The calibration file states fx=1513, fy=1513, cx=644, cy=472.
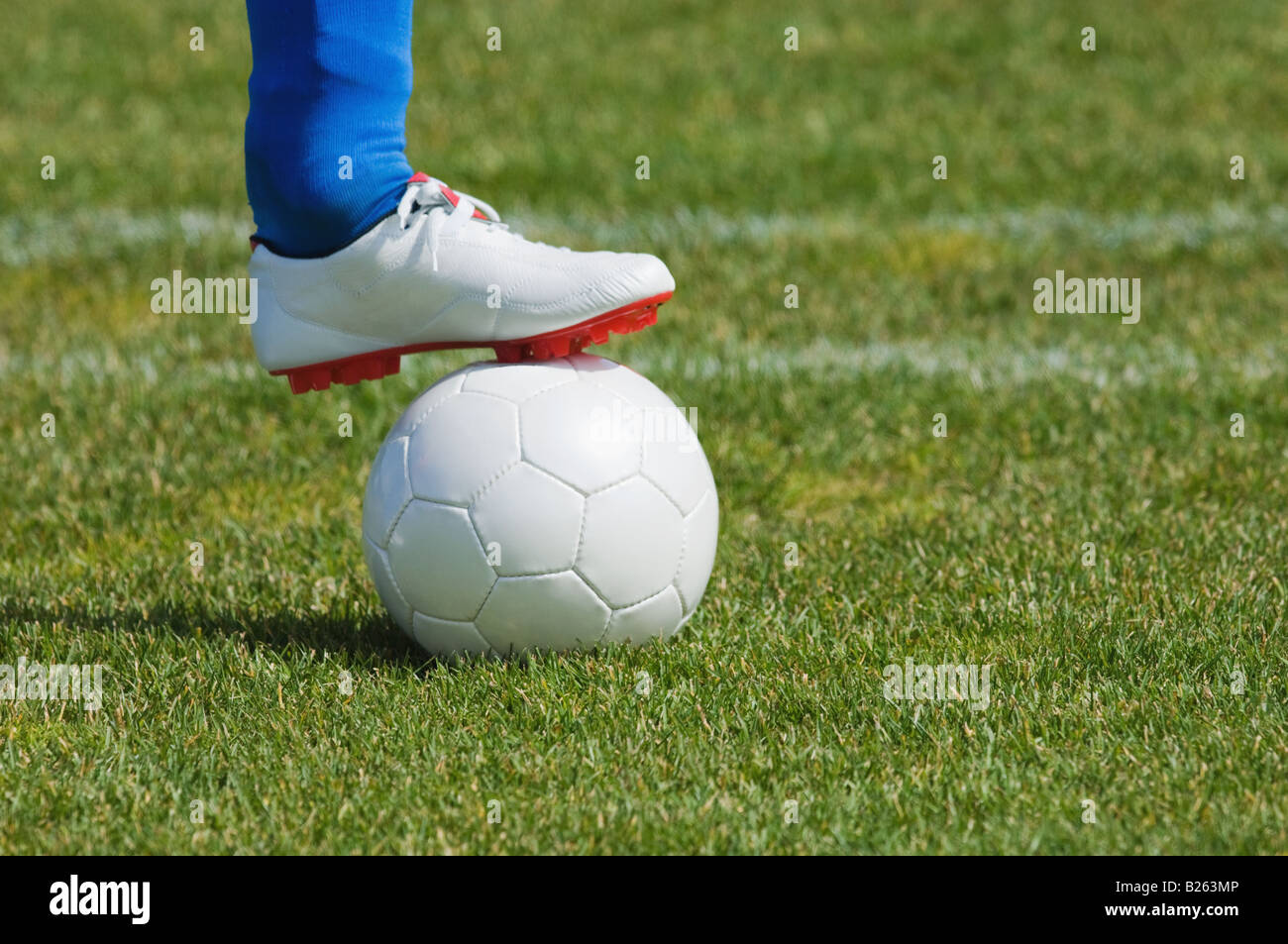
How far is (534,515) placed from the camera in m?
3.38

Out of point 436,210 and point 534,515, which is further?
Answer: point 436,210

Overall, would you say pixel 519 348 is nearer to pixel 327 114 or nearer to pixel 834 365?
pixel 327 114

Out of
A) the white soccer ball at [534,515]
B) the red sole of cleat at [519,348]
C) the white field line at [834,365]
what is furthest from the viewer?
the white field line at [834,365]

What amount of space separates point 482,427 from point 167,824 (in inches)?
43.4

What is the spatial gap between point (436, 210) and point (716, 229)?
3964 mm

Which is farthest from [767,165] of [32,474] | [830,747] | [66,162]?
[830,747]

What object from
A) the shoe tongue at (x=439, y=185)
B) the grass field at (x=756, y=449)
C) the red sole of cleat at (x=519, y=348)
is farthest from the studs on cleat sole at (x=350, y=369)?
the grass field at (x=756, y=449)

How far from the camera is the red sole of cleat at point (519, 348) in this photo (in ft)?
11.4

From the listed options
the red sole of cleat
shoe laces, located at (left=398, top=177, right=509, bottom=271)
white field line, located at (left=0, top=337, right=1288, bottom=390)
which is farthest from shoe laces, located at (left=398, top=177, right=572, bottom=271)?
white field line, located at (left=0, top=337, right=1288, bottom=390)

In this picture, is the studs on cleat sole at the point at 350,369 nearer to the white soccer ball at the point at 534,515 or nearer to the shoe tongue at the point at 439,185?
the white soccer ball at the point at 534,515

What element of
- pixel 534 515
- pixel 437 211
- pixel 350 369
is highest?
pixel 437 211

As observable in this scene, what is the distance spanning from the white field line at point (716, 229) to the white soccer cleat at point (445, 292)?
12.0 ft

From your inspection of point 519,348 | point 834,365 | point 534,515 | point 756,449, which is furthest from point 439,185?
point 834,365

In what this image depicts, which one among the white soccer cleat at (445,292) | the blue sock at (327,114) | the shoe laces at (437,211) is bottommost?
the white soccer cleat at (445,292)
